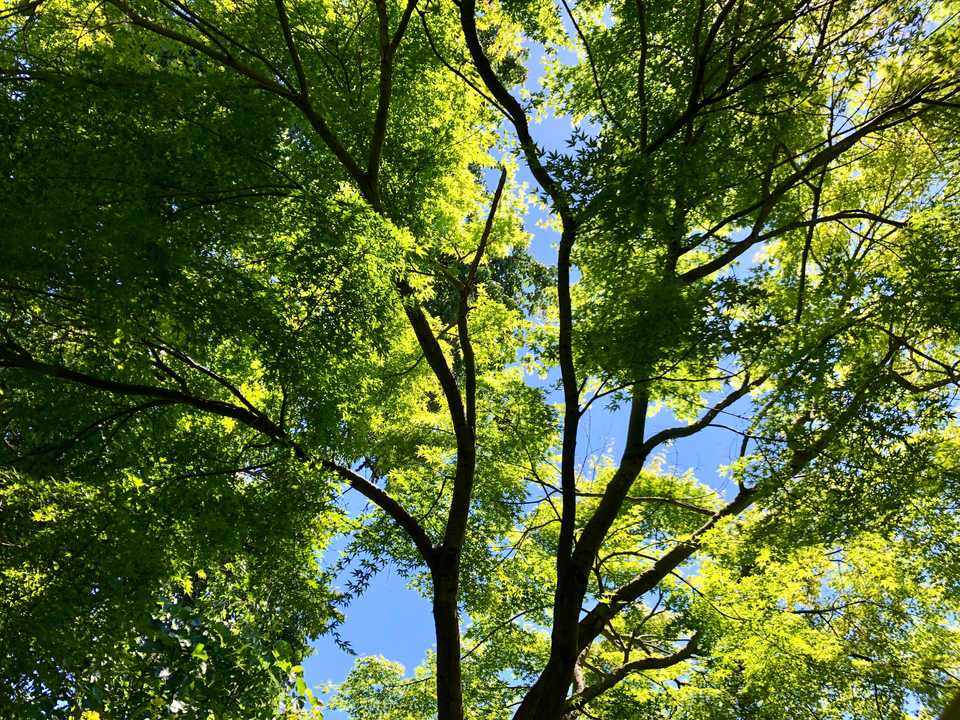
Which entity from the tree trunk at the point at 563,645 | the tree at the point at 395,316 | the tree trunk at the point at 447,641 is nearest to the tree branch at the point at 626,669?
the tree at the point at 395,316

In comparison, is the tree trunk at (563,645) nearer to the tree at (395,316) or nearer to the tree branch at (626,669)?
the tree at (395,316)

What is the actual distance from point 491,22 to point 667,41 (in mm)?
1913

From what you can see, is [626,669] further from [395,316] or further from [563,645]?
[395,316]

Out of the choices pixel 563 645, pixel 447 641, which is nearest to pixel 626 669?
pixel 563 645

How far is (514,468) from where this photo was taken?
5203mm

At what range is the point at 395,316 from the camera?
4363 millimetres

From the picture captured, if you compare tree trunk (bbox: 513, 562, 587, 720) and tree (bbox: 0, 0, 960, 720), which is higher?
tree (bbox: 0, 0, 960, 720)

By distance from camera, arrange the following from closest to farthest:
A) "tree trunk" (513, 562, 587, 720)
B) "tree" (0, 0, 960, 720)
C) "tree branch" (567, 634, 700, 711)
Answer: "tree" (0, 0, 960, 720) → "tree trunk" (513, 562, 587, 720) → "tree branch" (567, 634, 700, 711)

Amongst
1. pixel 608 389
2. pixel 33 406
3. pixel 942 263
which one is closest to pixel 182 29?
pixel 33 406

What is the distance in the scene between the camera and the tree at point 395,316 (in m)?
3.28

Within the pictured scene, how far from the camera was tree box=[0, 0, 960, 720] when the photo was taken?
10.7ft

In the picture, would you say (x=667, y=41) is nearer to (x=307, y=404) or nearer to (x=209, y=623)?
(x=307, y=404)

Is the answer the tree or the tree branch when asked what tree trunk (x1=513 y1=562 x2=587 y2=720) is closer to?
the tree

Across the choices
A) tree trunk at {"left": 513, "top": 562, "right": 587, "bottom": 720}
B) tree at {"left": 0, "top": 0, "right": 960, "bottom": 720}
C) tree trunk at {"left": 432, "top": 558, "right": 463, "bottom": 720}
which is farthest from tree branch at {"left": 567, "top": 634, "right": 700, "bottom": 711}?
tree trunk at {"left": 432, "top": 558, "right": 463, "bottom": 720}
